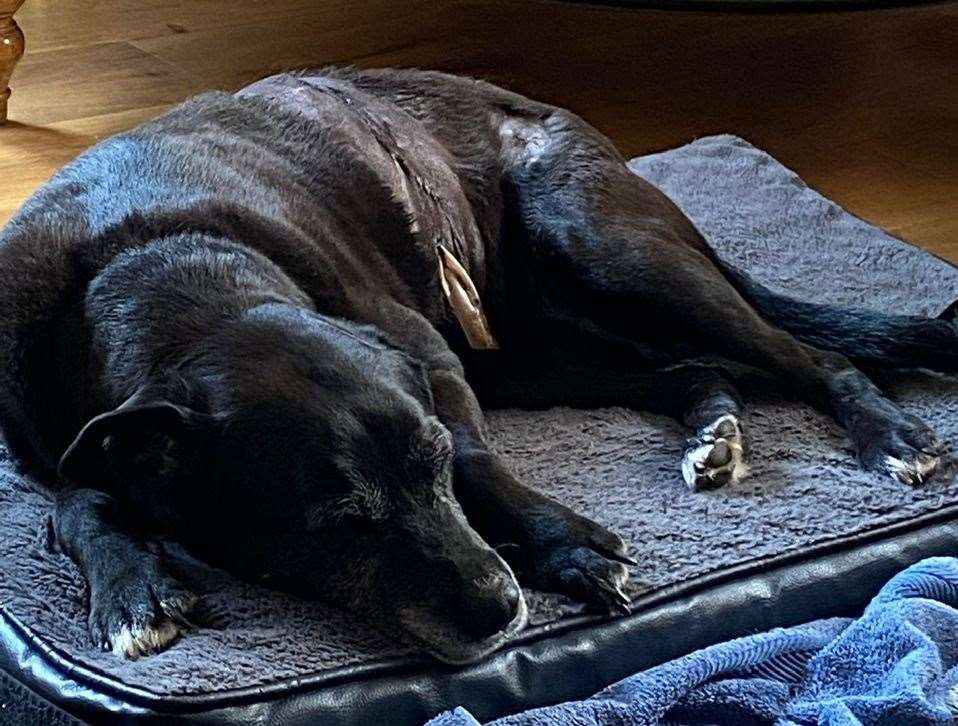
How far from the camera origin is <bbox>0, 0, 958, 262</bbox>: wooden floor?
390 centimetres

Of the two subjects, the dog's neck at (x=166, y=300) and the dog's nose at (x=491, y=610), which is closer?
the dog's nose at (x=491, y=610)

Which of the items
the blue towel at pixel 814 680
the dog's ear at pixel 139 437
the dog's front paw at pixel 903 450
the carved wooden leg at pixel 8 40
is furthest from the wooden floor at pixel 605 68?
the dog's ear at pixel 139 437

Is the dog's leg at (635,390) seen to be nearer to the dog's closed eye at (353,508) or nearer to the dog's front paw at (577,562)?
the dog's front paw at (577,562)

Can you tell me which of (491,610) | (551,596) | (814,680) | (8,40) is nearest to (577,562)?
(551,596)

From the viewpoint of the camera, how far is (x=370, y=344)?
182 cm

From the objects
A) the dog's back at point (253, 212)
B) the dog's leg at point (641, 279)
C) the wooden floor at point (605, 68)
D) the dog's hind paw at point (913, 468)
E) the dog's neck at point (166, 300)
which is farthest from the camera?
the wooden floor at point (605, 68)

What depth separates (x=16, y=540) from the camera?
200 cm

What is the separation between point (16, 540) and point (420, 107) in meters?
1.05

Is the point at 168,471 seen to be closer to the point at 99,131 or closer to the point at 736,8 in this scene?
the point at 736,8

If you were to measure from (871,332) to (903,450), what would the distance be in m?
0.30

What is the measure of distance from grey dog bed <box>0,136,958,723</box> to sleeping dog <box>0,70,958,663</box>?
0.04 meters

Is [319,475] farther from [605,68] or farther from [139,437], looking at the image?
[605,68]

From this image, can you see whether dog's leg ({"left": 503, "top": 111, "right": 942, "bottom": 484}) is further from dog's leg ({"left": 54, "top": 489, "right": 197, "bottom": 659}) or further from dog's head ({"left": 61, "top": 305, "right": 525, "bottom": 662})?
dog's leg ({"left": 54, "top": 489, "right": 197, "bottom": 659})

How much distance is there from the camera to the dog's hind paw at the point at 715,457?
2145 millimetres
